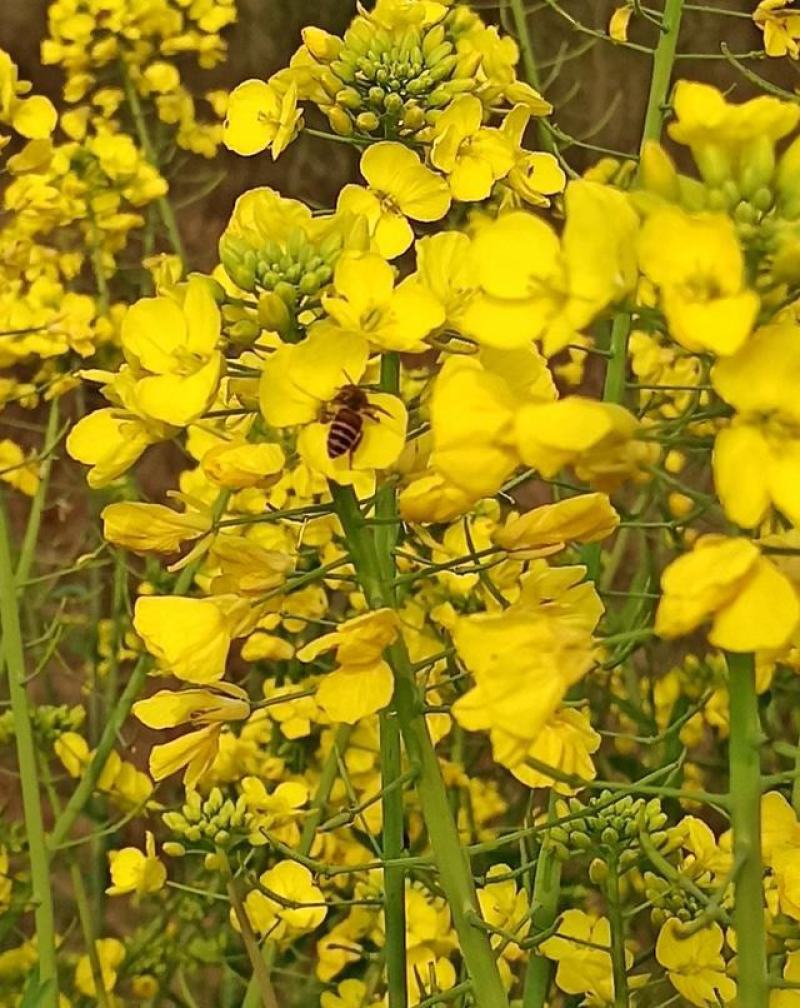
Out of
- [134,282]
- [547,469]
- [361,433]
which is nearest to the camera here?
[547,469]

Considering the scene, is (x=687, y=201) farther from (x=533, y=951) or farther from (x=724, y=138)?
(x=533, y=951)

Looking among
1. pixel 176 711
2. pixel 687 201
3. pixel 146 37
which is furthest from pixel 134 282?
pixel 687 201

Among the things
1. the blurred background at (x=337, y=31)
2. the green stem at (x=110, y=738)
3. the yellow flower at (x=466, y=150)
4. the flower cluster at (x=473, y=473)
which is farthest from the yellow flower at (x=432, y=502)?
the blurred background at (x=337, y=31)

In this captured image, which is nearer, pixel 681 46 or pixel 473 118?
pixel 473 118

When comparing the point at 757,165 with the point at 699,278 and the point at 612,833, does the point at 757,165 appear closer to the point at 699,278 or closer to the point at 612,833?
the point at 699,278

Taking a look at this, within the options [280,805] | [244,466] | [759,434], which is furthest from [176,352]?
[280,805]

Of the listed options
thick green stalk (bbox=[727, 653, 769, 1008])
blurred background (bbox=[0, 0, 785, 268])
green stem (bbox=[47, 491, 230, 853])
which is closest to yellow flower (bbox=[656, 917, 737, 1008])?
thick green stalk (bbox=[727, 653, 769, 1008])
